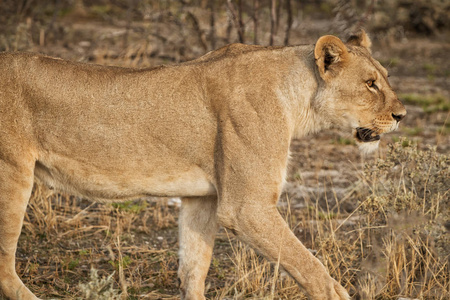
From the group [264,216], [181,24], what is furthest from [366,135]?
[181,24]

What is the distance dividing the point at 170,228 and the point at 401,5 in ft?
33.6

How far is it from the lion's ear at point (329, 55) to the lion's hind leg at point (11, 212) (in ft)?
5.70

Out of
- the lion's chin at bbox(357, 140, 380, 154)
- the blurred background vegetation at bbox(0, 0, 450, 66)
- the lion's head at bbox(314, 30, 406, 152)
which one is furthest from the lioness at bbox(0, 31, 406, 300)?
the blurred background vegetation at bbox(0, 0, 450, 66)

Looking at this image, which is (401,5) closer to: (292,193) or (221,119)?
(292,193)

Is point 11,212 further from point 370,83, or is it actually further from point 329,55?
point 370,83

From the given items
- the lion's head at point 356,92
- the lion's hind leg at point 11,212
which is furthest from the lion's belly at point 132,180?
the lion's head at point 356,92

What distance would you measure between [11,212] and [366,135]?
2137 mm

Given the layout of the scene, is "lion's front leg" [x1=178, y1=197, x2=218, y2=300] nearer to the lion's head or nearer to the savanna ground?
the savanna ground

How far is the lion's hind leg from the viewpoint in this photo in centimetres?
394

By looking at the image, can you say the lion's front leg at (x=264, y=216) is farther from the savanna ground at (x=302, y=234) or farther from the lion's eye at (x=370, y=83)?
the lion's eye at (x=370, y=83)

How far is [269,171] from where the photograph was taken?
12.4 ft

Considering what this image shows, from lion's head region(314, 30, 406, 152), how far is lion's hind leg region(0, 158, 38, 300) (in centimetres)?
176

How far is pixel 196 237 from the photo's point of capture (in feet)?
14.1

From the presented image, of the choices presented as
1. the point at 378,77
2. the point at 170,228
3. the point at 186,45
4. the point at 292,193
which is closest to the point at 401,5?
the point at 186,45
